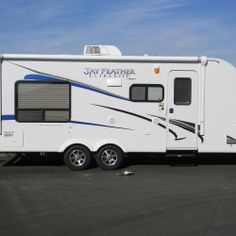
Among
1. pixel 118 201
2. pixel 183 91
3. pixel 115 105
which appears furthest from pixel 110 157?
pixel 118 201

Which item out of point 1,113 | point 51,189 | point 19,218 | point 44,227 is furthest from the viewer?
point 1,113

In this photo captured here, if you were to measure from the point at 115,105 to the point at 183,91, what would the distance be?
169 centimetres

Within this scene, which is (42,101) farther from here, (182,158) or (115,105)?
(182,158)

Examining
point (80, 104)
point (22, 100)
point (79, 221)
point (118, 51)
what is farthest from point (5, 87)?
point (79, 221)

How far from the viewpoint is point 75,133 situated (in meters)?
11.7

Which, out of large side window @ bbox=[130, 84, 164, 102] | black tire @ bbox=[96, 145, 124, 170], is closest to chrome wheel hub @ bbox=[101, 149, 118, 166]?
black tire @ bbox=[96, 145, 124, 170]

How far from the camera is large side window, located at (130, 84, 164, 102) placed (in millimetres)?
11781

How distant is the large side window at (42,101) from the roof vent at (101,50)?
1.00m

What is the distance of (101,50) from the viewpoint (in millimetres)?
12031

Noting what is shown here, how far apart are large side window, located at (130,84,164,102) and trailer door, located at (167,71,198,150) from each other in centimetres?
23

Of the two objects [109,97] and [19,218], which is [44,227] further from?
[109,97]

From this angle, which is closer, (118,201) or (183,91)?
(118,201)

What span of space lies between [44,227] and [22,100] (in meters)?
5.68

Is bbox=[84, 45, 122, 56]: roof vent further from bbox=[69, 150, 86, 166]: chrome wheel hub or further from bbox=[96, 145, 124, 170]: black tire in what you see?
bbox=[69, 150, 86, 166]: chrome wheel hub
